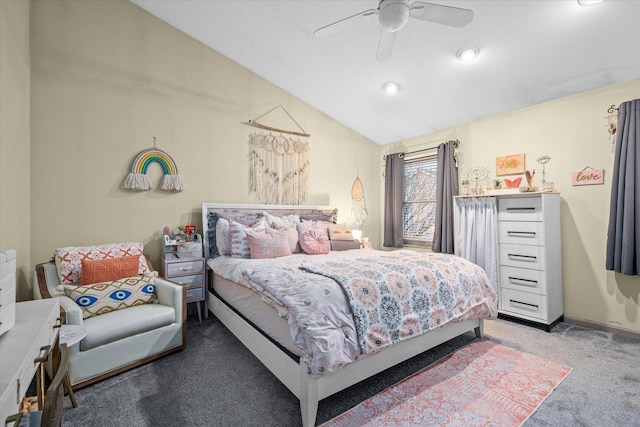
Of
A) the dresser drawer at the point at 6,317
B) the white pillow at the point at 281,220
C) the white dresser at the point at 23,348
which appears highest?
the white pillow at the point at 281,220

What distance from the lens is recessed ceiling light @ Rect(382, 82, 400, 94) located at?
347 cm

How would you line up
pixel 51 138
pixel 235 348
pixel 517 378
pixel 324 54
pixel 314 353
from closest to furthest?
pixel 314 353 → pixel 517 378 → pixel 235 348 → pixel 51 138 → pixel 324 54

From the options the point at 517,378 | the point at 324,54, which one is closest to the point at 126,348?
the point at 517,378

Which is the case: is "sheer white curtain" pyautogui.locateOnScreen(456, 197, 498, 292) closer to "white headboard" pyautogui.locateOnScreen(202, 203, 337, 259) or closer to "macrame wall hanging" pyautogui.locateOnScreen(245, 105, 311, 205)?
"white headboard" pyautogui.locateOnScreen(202, 203, 337, 259)

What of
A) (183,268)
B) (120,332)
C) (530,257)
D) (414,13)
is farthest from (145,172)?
(530,257)

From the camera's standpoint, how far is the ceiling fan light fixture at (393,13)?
6.42 ft

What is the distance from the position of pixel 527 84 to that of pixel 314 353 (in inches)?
134

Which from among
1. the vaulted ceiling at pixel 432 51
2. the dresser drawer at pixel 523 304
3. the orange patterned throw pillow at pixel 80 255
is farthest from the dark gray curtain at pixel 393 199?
the orange patterned throw pillow at pixel 80 255

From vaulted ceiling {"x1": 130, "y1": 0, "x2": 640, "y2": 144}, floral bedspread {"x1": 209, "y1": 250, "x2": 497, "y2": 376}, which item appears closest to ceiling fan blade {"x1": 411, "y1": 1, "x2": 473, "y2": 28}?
vaulted ceiling {"x1": 130, "y1": 0, "x2": 640, "y2": 144}

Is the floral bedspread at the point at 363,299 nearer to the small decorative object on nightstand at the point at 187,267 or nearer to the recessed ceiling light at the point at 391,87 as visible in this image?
the small decorative object on nightstand at the point at 187,267

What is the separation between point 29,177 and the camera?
255cm

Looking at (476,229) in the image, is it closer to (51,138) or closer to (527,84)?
(527,84)

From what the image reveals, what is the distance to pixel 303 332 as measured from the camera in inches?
59.7

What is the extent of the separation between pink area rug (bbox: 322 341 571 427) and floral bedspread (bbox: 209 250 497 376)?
0.36 meters
